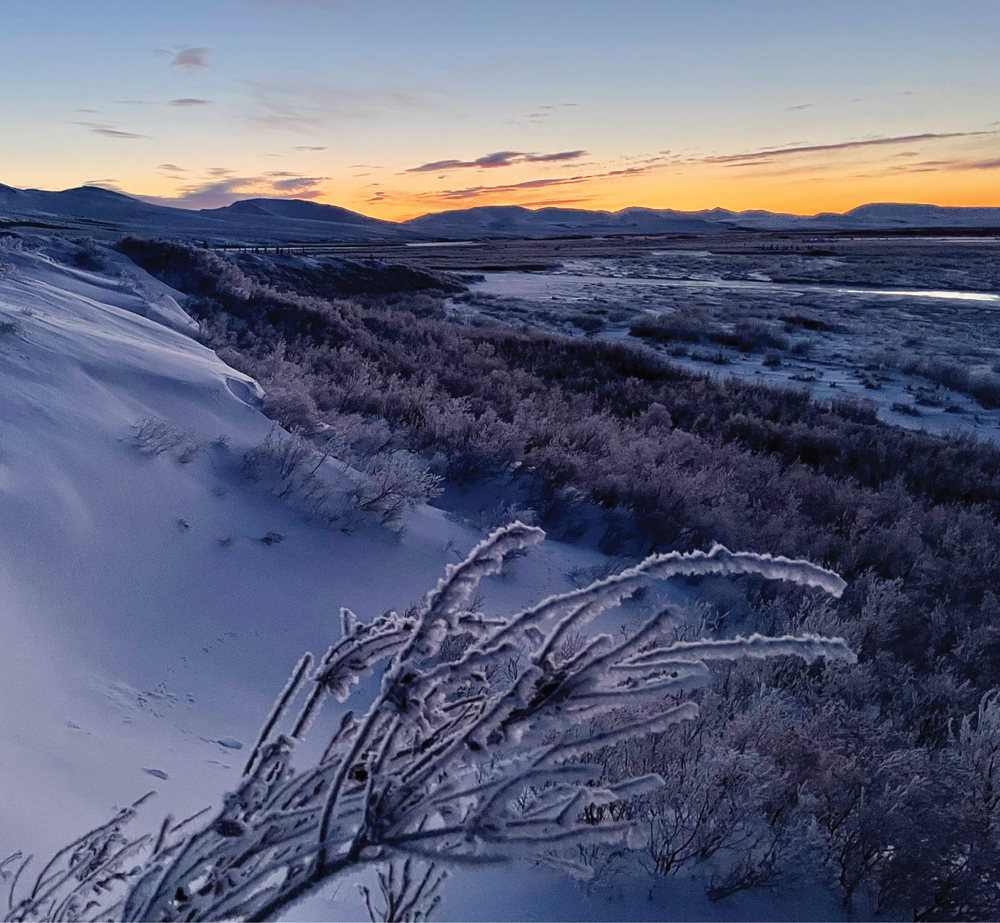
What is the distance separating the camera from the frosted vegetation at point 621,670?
44.3 inches

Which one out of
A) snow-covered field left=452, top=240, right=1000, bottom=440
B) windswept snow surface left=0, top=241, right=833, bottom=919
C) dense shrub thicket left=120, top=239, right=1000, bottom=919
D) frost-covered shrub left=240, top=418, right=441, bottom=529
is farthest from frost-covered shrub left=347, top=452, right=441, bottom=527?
snow-covered field left=452, top=240, right=1000, bottom=440

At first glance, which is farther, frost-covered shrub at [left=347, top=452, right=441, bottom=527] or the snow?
frost-covered shrub at [left=347, top=452, right=441, bottom=527]

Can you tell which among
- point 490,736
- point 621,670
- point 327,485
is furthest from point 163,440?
point 621,670

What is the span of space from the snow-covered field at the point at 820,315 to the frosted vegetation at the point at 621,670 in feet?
9.38

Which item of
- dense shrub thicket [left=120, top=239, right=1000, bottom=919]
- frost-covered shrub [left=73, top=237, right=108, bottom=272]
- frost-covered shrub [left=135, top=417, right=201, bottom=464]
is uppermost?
frost-covered shrub [left=73, top=237, right=108, bottom=272]

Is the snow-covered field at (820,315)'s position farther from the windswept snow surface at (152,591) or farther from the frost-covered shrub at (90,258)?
the frost-covered shrub at (90,258)

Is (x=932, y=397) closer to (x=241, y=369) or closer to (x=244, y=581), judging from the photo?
(x=241, y=369)

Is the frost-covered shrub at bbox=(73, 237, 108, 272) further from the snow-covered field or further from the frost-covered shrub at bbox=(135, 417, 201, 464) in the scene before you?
the snow-covered field

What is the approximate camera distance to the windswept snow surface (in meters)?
2.30

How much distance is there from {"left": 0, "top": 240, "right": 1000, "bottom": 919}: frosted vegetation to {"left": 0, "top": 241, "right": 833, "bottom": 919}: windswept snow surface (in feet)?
0.50

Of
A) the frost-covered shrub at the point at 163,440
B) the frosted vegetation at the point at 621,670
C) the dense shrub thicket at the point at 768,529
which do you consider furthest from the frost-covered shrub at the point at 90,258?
the frost-covered shrub at the point at 163,440

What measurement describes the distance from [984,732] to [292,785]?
315cm

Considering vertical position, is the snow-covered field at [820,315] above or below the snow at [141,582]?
above

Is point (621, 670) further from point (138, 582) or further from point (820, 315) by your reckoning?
point (820, 315)
